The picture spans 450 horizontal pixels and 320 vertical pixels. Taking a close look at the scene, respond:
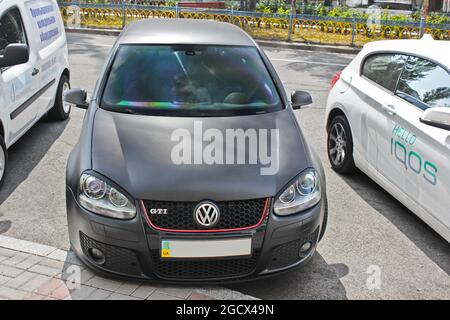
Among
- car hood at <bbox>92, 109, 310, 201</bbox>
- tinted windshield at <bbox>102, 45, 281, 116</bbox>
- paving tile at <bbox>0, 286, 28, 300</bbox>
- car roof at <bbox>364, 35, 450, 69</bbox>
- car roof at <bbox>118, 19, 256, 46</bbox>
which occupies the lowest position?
paving tile at <bbox>0, 286, 28, 300</bbox>

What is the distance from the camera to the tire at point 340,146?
6009 millimetres

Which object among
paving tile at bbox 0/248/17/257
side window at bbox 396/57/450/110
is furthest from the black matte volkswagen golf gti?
side window at bbox 396/57/450/110

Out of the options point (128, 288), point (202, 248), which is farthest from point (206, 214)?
point (128, 288)

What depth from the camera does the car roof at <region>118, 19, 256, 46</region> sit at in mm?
4902

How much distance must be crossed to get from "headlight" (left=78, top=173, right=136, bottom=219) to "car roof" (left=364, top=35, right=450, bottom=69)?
304cm

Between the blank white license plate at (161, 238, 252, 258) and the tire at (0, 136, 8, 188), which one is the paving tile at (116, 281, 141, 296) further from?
the tire at (0, 136, 8, 188)

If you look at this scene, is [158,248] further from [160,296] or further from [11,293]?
[11,293]

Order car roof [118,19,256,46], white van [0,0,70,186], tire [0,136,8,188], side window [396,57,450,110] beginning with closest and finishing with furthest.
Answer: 1. side window [396,57,450,110]
2. car roof [118,19,256,46]
3. tire [0,136,8,188]
4. white van [0,0,70,186]

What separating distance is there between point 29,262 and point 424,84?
3.62 m

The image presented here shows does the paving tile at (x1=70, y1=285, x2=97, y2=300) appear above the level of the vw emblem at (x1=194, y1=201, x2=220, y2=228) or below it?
below

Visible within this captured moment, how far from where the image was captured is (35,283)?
362 centimetres

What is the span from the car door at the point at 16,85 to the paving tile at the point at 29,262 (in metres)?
1.96
